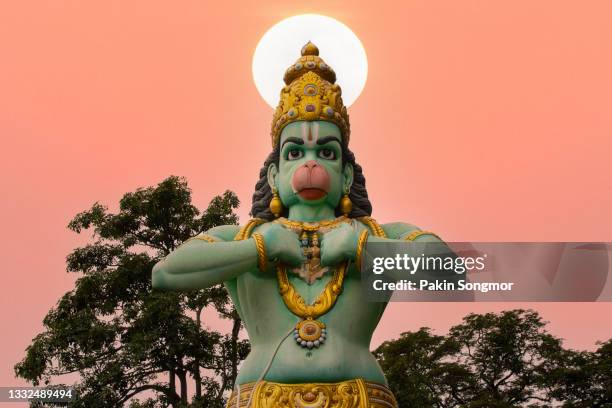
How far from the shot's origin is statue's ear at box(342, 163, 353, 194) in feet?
23.9

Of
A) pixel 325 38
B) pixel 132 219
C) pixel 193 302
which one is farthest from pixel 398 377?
pixel 325 38

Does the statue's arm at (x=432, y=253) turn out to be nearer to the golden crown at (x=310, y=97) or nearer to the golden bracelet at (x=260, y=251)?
the golden bracelet at (x=260, y=251)

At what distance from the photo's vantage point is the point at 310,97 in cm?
725

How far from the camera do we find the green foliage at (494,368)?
17.6 meters

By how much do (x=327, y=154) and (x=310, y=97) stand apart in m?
0.43

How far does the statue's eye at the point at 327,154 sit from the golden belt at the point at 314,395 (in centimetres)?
158

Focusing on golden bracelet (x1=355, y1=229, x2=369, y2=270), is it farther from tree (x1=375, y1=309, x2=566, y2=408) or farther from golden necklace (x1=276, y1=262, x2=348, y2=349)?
tree (x1=375, y1=309, x2=566, y2=408)

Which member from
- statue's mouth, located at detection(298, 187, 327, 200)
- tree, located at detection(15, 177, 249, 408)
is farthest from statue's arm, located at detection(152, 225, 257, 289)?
tree, located at detection(15, 177, 249, 408)

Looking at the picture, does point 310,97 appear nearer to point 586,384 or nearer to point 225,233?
point 225,233

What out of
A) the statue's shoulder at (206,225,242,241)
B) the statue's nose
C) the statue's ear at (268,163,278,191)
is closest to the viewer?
the statue's nose

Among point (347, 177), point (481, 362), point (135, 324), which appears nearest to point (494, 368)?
point (481, 362)

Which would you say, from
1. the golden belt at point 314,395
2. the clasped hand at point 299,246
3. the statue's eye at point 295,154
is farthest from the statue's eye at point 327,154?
the golden belt at point 314,395

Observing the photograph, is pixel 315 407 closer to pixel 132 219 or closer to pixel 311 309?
pixel 311 309

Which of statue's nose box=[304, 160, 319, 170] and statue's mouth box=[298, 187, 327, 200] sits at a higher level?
statue's nose box=[304, 160, 319, 170]
